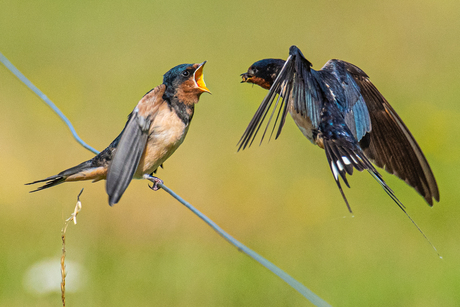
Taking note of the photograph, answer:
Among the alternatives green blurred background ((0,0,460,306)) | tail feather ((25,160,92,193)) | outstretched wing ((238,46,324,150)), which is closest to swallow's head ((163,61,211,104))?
outstretched wing ((238,46,324,150))

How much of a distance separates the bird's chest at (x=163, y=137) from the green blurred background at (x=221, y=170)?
5.70 feet

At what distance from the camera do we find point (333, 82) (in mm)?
2697

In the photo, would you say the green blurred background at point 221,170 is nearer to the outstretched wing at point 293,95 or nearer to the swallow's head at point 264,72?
the swallow's head at point 264,72

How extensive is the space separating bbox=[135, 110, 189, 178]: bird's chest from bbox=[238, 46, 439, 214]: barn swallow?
14.7 inches

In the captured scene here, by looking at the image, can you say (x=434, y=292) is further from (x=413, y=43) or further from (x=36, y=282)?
(x=413, y=43)

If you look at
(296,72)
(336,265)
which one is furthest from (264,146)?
(296,72)

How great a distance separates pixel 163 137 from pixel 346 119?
89cm

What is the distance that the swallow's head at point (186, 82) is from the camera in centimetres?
201

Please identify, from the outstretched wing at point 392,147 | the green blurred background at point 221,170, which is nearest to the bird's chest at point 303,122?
the outstretched wing at point 392,147

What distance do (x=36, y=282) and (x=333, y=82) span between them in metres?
2.11

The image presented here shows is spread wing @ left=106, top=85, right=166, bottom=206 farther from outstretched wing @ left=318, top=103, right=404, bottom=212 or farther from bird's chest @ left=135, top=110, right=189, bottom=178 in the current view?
outstretched wing @ left=318, top=103, right=404, bottom=212

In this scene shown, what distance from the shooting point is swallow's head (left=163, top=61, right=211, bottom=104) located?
79.0 inches

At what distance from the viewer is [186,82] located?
6.63 feet

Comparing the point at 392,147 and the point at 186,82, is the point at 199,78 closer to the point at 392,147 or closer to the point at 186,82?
the point at 186,82
